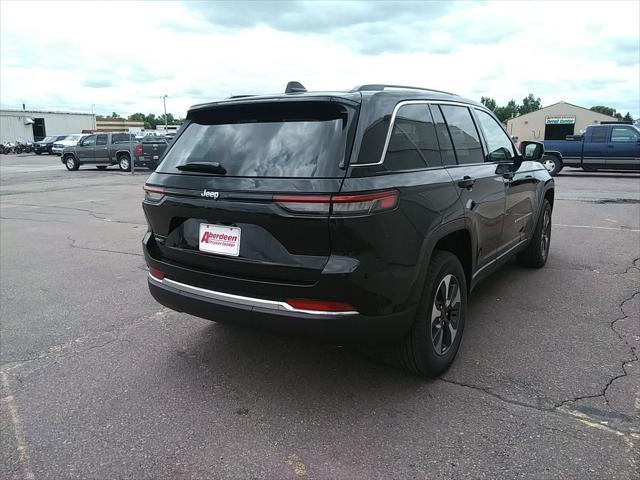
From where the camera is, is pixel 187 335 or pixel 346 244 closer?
pixel 346 244

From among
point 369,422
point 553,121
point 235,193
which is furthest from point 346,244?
point 553,121

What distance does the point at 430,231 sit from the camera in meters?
3.09

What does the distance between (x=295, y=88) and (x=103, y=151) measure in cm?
2439

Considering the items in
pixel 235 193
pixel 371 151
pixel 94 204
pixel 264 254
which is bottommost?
pixel 94 204

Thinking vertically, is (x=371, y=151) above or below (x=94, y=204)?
above

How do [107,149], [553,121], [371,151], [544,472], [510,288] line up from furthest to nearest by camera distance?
1. [553,121]
2. [107,149]
3. [510,288]
4. [371,151]
5. [544,472]

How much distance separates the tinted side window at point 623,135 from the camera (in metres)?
17.8

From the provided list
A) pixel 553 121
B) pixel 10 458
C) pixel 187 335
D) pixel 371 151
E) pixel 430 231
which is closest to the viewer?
pixel 10 458

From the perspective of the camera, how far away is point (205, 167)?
3197 mm

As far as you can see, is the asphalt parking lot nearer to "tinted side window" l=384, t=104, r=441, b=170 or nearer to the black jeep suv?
the black jeep suv

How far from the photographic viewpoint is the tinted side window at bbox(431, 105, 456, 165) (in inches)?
142

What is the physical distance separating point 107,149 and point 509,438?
25780mm

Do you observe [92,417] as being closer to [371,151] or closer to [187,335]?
[187,335]

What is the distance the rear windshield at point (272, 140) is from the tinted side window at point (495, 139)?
2010 millimetres
